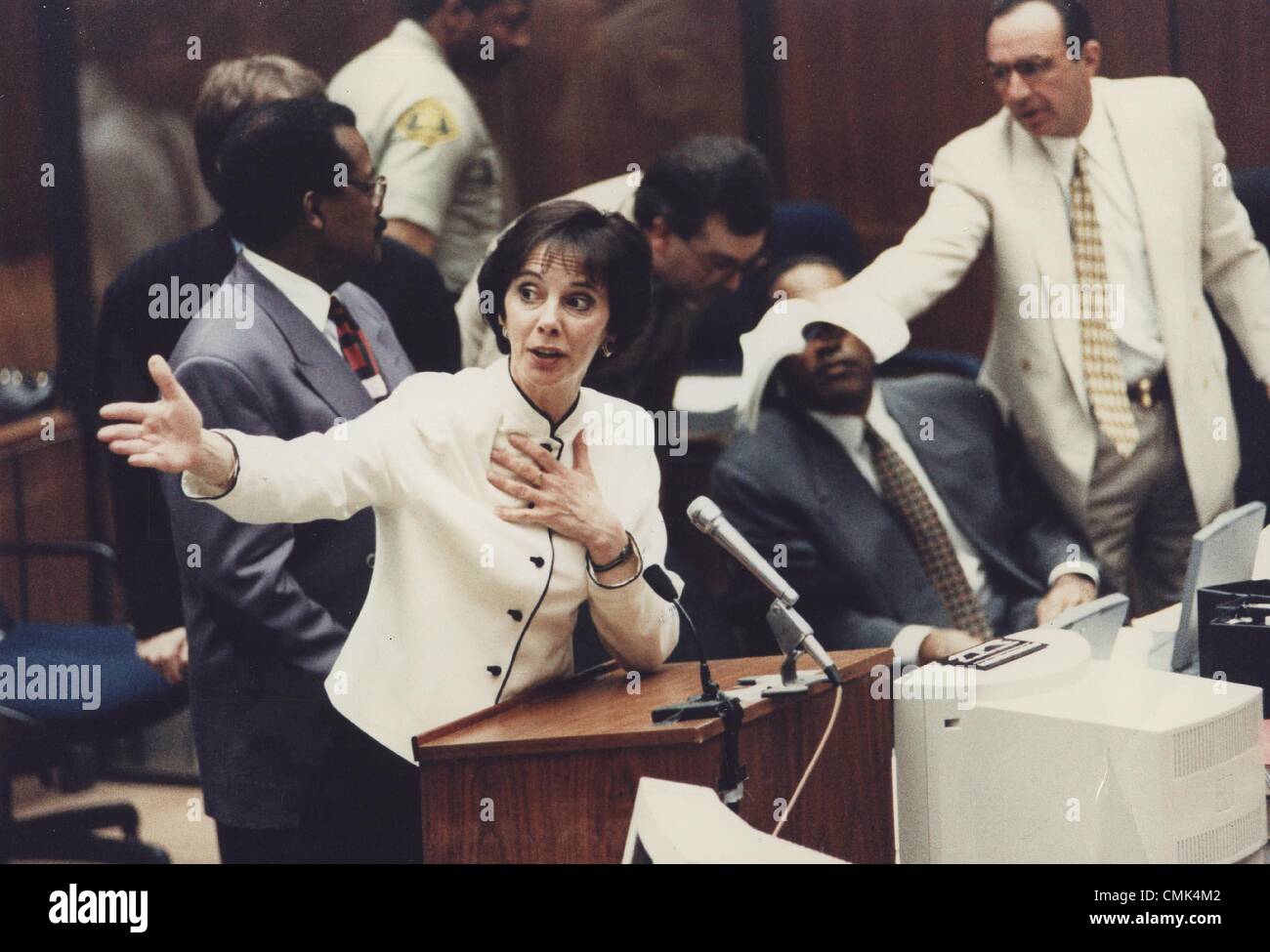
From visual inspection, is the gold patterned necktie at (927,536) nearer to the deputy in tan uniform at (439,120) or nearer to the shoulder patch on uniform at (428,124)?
the deputy in tan uniform at (439,120)

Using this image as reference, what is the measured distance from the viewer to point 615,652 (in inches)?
110

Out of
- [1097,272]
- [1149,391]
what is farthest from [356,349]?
[1149,391]

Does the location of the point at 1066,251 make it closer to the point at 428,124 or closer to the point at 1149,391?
the point at 1149,391

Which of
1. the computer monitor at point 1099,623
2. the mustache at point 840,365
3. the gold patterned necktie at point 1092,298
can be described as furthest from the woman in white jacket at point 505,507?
the gold patterned necktie at point 1092,298

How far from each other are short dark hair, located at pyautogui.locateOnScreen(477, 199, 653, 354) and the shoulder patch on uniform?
0.34 meters

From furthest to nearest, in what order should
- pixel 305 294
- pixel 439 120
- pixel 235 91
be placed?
pixel 439 120 → pixel 235 91 → pixel 305 294

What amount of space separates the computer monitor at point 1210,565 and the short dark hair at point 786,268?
892 mm

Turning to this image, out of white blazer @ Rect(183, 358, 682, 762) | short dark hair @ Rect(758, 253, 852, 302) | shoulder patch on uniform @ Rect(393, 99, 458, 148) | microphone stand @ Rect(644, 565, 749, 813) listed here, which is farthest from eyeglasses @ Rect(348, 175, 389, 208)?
microphone stand @ Rect(644, 565, 749, 813)

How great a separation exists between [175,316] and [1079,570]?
73.6 inches

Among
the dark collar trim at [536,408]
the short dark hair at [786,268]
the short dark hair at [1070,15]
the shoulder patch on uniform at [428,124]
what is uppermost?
the short dark hair at [1070,15]

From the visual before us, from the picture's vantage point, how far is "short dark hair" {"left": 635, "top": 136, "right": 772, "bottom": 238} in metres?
3.30

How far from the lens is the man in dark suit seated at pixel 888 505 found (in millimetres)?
3252

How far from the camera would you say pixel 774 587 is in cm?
254
